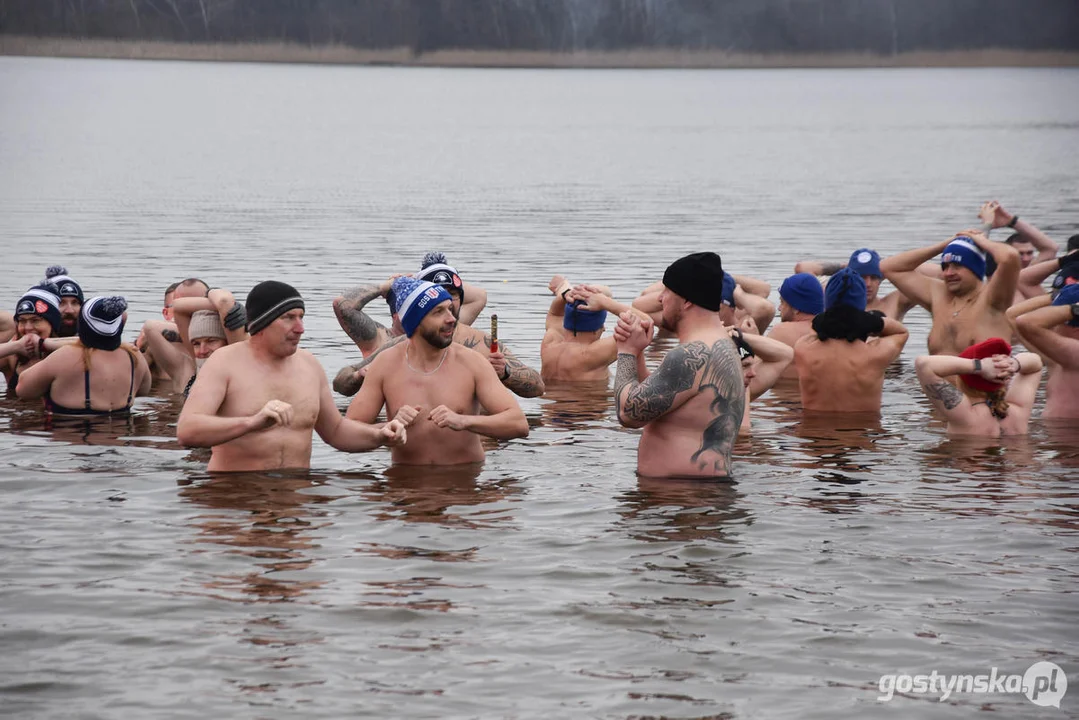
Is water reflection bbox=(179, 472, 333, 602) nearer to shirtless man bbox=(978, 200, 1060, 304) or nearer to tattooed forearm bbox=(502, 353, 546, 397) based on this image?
tattooed forearm bbox=(502, 353, 546, 397)

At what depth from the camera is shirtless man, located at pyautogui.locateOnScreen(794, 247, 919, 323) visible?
17969mm

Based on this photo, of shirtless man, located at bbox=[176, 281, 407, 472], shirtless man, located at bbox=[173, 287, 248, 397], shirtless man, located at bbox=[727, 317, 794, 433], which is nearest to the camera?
shirtless man, located at bbox=[176, 281, 407, 472]

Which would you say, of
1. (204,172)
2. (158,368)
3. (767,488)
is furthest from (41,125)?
(767,488)

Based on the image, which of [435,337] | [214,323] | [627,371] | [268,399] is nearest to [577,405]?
[214,323]

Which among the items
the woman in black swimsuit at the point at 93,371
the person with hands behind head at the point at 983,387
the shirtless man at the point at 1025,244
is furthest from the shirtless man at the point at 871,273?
the woman in black swimsuit at the point at 93,371

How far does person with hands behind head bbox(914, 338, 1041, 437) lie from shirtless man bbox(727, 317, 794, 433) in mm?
1235

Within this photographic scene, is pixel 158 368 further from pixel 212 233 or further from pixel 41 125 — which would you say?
pixel 41 125

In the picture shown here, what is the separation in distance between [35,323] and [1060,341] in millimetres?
10402

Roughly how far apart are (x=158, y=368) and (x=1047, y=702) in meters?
12.4

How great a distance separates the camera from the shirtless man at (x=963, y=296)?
15547 mm

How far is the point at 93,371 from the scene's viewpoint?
14656mm

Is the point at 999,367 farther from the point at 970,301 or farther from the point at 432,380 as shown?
the point at 432,380

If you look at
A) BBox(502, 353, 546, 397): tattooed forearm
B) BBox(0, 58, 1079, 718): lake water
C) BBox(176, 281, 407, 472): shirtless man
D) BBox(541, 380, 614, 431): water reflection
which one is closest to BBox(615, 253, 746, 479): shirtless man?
BBox(0, 58, 1079, 718): lake water

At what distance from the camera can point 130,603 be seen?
920 centimetres
